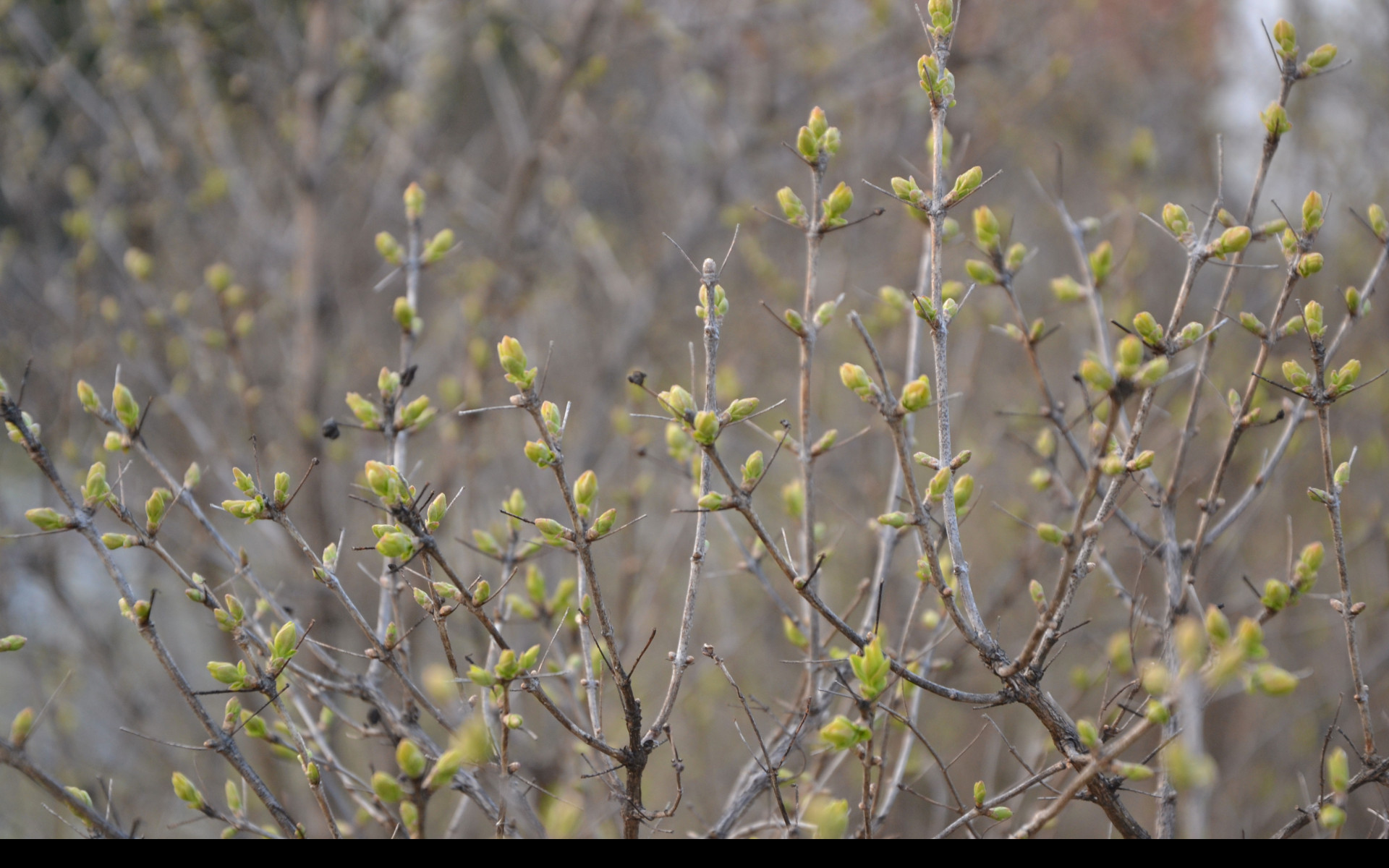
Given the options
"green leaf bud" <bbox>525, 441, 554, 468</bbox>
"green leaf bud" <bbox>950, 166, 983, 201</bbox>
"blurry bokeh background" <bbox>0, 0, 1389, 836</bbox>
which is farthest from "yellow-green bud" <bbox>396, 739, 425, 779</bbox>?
A: "blurry bokeh background" <bbox>0, 0, 1389, 836</bbox>

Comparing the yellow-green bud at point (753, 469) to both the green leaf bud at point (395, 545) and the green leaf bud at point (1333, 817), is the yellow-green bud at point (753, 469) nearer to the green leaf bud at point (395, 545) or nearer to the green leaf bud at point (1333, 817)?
the green leaf bud at point (395, 545)

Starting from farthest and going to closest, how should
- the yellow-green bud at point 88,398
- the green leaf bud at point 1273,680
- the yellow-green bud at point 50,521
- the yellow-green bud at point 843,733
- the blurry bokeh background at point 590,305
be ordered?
the blurry bokeh background at point 590,305 → the yellow-green bud at point 88,398 → the yellow-green bud at point 50,521 → the yellow-green bud at point 843,733 → the green leaf bud at point 1273,680

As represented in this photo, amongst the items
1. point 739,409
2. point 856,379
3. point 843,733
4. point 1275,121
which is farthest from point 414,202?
point 1275,121

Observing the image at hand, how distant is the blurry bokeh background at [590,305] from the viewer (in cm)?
354

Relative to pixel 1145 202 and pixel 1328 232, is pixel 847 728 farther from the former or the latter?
pixel 1328 232

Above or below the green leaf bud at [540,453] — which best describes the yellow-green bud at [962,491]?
above

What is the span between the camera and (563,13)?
18.8 feet

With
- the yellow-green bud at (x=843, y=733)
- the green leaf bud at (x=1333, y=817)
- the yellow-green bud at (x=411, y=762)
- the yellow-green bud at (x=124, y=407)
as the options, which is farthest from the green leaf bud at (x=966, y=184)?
the yellow-green bud at (x=124, y=407)

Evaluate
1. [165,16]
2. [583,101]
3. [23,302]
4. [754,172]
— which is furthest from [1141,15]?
[23,302]

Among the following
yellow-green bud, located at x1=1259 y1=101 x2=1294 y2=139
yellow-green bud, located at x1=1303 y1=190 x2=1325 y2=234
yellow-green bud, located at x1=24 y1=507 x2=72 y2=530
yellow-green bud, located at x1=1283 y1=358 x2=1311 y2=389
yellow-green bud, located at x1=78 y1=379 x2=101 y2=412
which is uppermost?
yellow-green bud, located at x1=1259 y1=101 x2=1294 y2=139

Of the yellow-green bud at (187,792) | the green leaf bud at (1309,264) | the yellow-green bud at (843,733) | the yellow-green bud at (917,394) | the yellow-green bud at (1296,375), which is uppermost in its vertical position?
the green leaf bud at (1309,264)

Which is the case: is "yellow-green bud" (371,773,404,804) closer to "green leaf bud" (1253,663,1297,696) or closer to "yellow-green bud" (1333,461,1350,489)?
"green leaf bud" (1253,663,1297,696)

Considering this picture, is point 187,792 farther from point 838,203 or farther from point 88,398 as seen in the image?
point 838,203

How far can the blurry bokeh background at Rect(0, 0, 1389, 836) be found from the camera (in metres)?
3.54
